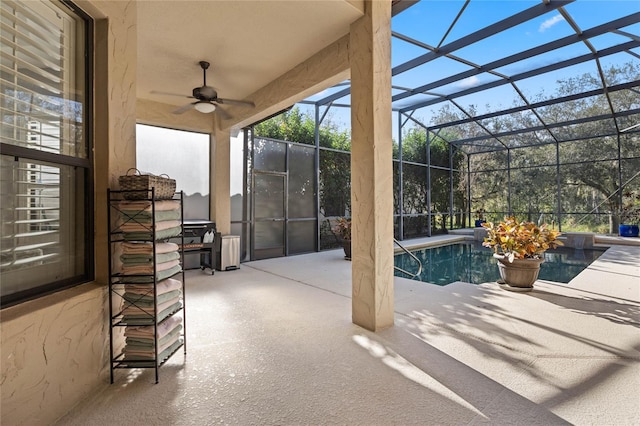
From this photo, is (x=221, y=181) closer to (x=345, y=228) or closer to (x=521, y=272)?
(x=345, y=228)

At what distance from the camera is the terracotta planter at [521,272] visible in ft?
13.5

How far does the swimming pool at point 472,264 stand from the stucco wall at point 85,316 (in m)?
4.87

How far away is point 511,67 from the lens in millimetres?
6867

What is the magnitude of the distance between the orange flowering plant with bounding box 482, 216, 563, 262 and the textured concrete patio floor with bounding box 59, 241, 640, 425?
550 mm

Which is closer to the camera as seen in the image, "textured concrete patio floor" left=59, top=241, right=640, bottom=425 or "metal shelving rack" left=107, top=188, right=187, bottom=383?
"textured concrete patio floor" left=59, top=241, right=640, bottom=425

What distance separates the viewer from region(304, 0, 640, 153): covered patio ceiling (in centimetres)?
500

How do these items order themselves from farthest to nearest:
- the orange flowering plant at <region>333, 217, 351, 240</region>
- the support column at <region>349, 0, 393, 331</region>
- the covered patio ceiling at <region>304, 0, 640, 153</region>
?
1. the orange flowering plant at <region>333, 217, 351, 240</region>
2. the covered patio ceiling at <region>304, 0, 640, 153</region>
3. the support column at <region>349, 0, 393, 331</region>

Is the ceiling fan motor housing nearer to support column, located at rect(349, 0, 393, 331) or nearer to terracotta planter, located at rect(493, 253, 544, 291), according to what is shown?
support column, located at rect(349, 0, 393, 331)

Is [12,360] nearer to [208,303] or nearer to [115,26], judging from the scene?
[115,26]

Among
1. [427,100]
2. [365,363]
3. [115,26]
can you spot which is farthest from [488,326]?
[427,100]

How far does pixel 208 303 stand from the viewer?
12.5 feet

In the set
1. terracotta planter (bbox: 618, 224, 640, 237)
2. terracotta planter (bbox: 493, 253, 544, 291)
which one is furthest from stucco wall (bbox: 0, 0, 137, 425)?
terracotta planter (bbox: 618, 224, 640, 237)

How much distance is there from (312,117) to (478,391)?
7262mm

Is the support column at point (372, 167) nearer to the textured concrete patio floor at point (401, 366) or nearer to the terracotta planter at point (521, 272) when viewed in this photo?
the textured concrete patio floor at point (401, 366)
